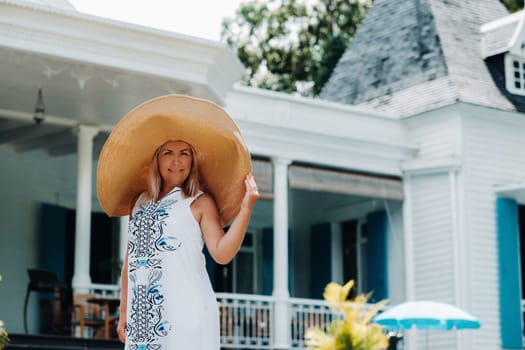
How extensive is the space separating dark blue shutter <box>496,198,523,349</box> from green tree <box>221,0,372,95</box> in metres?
12.0

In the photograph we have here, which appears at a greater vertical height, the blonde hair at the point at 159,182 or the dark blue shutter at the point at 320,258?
the dark blue shutter at the point at 320,258

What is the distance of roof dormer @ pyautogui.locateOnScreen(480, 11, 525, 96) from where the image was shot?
1533 cm

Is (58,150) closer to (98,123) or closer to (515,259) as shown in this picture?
(98,123)

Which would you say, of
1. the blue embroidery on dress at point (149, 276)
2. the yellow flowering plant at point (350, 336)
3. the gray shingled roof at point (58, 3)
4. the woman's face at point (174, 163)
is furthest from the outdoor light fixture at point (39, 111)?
the blue embroidery on dress at point (149, 276)

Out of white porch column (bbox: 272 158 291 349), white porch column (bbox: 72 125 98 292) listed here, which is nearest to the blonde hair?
white porch column (bbox: 72 125 98 292)

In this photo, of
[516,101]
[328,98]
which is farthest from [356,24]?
[516,101]

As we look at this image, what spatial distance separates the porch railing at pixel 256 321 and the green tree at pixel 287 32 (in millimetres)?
12813

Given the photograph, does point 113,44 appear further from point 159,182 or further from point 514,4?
point 514,4

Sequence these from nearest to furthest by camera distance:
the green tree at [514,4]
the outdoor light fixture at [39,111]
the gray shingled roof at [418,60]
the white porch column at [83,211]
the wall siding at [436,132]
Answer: the outdoor light fixture at [39,111] < the white porch column at [83,211] < the wall siding at [436,132] < the gray shingled roof at [418,60] < the green tree at [514,4]

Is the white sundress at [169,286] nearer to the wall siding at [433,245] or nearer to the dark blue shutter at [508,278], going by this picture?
the wall siding at [433,245]

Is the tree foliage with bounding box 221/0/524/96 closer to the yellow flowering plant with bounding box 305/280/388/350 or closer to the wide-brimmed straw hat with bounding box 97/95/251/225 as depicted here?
the yellow flowering plant with bounding box 305/280/388/350

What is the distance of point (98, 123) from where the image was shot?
1142cm

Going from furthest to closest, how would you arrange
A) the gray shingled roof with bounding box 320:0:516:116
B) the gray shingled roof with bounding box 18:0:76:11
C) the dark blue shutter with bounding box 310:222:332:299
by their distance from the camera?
the dark blue shutter with bounding box 310:222:332:299 < the gray shingled roof with bounding box 320:0:516:116 < the gray shingled roof with bounding box 18:0:76:11

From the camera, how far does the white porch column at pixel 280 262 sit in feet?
41.4
